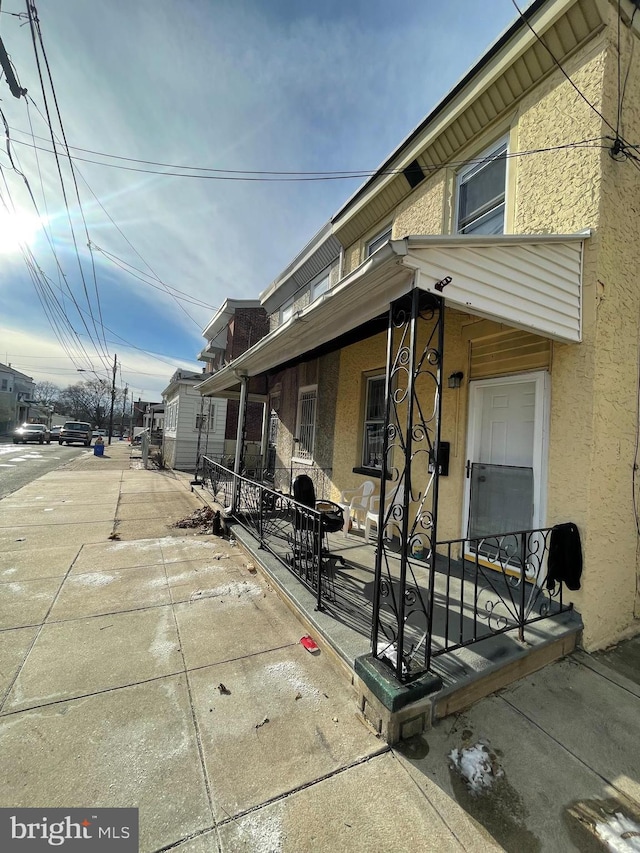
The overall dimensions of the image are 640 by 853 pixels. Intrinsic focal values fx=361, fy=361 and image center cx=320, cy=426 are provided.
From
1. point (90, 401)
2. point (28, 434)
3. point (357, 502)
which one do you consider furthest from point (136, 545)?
point (90, 401)

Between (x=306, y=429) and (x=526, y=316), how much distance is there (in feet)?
18.8

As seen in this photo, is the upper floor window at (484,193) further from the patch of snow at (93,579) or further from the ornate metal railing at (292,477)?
the patch of snow at (93,579)

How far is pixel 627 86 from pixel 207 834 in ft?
21.0

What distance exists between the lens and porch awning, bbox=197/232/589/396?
7.52 ft

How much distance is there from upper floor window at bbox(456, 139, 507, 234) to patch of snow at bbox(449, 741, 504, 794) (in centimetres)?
488

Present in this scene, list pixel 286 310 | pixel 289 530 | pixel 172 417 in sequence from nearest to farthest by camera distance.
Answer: pixel 289 530 → pixel 286 310 → pixel 172 417

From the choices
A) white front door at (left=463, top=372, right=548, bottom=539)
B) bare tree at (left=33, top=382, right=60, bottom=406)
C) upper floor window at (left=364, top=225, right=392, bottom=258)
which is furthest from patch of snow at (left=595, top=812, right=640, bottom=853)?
bare tree at (left=33, top=382, right=60, bottom=406)

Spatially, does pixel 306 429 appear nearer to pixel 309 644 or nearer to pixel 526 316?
pixel 309 644

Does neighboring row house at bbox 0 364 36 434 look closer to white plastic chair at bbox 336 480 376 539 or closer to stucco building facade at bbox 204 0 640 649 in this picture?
white plastic chair at bbox 336 480 376 539

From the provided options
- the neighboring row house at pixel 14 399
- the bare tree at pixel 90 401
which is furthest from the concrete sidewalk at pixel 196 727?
the bare tree at pixel 90 401

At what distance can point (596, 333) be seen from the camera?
3150 mm

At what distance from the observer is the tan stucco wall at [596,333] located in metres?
3.14

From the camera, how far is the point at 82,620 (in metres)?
3.25

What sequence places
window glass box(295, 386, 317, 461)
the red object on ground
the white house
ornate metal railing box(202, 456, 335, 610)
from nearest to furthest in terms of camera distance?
the red object on ground < ornate metal railing box(202, 456, 335, 610) < window glass box(295, 386, 317, 461) < the white house
